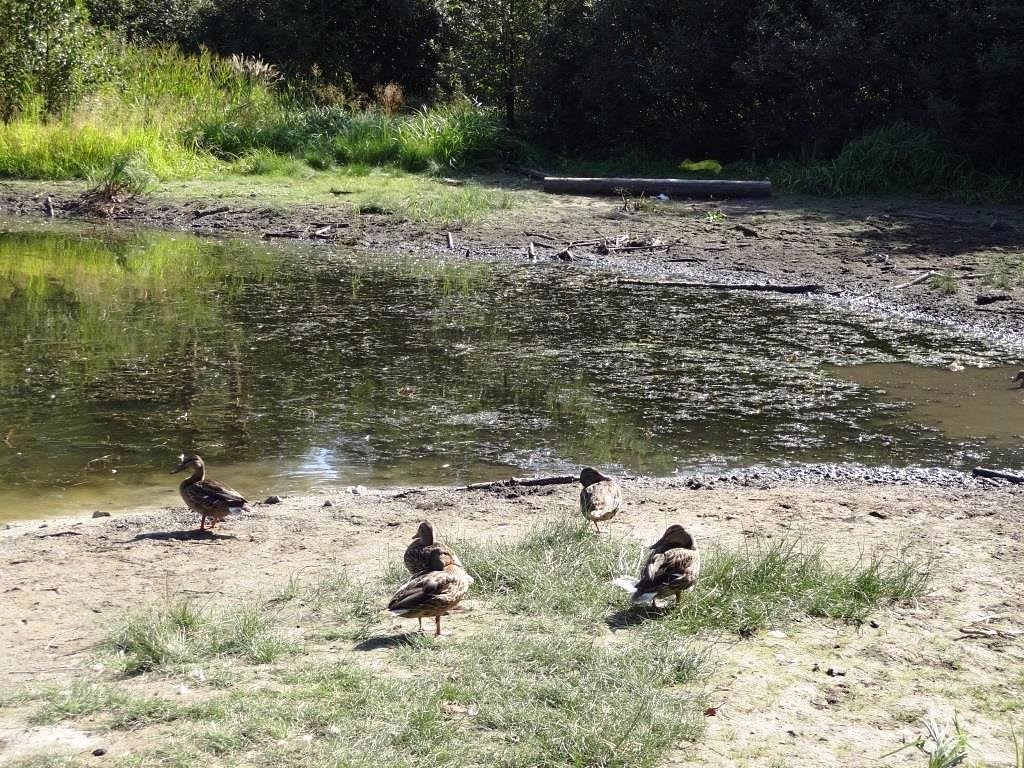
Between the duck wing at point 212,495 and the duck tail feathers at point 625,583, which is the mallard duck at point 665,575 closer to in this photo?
the duck tail feathers at point 625,583

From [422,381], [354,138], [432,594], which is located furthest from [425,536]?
[354,138]

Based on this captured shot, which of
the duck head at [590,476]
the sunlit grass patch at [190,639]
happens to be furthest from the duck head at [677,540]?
the sunlit grass patch at [190,639]

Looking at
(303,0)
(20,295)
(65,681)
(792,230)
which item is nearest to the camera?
(65,681)

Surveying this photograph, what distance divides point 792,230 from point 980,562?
36.2ft

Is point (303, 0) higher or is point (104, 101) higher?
point (303, 0)

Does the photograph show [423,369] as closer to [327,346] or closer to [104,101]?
[327,346]

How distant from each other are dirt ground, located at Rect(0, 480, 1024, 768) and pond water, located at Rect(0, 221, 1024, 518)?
2.79ft

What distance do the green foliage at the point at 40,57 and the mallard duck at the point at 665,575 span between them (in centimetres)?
2035

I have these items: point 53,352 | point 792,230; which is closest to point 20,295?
point 53,352

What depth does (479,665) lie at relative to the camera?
4645 millimetres

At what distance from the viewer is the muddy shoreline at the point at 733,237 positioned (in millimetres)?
13258

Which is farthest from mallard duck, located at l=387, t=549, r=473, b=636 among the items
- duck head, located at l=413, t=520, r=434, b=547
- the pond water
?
the pond water

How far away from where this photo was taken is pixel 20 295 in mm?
13602

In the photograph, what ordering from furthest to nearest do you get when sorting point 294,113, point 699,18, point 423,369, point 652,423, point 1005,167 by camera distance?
1. point 294,113
2. point 699,18
3. point 1005,167
4. point 423,369
5. point 652,423
